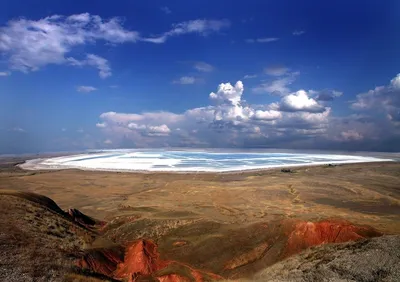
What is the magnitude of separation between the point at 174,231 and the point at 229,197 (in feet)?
82.5

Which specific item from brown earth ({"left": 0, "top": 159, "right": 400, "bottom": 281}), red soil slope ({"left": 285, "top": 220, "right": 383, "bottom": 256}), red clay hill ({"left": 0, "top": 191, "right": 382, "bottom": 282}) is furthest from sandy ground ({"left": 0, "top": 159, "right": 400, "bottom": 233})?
red clay hill ({"left": 0, "top": 191, "right": 382, "bottom": 282})

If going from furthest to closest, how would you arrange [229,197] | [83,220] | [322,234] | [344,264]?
1. [229,197]
2. [83,220]
3. [322,234]
4. [344,264]

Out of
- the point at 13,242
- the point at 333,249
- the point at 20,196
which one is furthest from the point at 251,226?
the point at 20,196

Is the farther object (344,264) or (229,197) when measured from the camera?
(229,197)

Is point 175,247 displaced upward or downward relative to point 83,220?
downward

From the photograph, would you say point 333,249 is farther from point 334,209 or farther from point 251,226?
point 334,209

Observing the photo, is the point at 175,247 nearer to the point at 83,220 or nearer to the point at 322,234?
the point at 322,234

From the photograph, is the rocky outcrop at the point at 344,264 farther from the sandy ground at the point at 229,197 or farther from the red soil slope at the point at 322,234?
the sandy ground at the point at 229,197

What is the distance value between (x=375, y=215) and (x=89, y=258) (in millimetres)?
38725

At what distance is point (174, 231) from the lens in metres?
34.1

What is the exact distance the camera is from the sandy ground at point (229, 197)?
42969 millimetres

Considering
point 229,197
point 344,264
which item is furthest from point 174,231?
point 229,197

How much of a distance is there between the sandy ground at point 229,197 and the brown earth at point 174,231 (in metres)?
0.19

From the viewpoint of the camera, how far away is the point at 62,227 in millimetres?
28266
